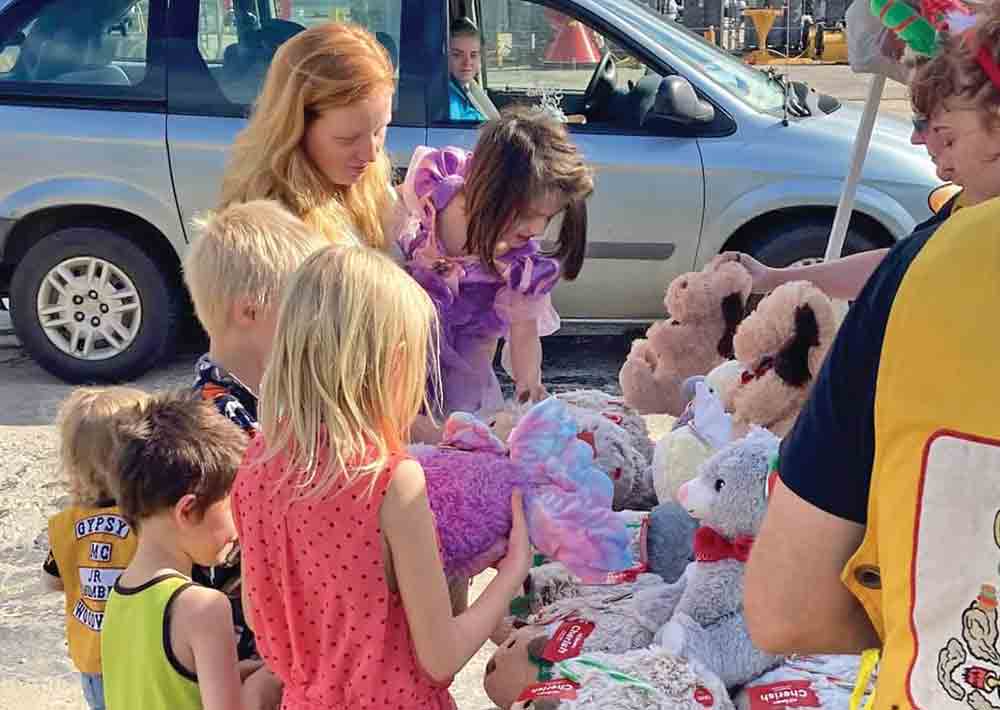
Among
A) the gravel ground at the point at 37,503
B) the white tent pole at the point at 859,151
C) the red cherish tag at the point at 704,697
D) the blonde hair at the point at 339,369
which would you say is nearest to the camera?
the blonde hair at the point at 339,369

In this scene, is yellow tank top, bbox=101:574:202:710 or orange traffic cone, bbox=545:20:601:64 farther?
orange traffic cone, bbox=545:20:601:64

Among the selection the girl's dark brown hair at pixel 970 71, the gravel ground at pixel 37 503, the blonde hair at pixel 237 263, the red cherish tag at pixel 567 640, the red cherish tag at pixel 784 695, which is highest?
the girl's dark brown hair at pixel 970 71

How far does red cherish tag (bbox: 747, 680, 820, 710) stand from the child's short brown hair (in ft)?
3.38

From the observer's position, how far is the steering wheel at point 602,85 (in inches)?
235

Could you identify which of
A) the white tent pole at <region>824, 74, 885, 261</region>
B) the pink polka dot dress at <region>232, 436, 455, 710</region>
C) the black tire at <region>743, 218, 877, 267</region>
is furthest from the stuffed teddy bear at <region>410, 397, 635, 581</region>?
the black tire at <region>743, 218, 877, 267</region>

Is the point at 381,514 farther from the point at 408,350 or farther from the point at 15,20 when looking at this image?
the point at 15,20

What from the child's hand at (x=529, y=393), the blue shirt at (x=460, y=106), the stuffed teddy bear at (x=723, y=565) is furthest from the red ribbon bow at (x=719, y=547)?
the blue shirt at (x=460, y=106)

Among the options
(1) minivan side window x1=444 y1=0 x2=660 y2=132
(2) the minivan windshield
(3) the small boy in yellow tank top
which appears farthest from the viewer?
(2) the minivan windshield

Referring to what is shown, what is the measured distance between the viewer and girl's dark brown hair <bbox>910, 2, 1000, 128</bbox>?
160 cm

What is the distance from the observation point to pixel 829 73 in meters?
22.6

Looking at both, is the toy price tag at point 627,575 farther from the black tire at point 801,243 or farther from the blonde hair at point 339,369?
the black tire at point 801,243

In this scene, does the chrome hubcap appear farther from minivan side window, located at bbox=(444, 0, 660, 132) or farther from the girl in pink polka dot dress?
the girl in pink polka dot dress

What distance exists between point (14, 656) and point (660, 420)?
2.23 meters

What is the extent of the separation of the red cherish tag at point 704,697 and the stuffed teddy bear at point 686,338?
1286mm
